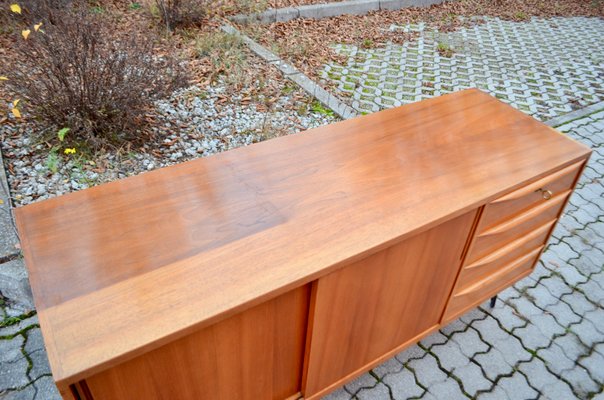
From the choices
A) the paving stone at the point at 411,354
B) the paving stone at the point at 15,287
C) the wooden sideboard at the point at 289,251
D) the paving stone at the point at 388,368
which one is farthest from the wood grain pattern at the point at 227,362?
the paving stone at the point at 15,287

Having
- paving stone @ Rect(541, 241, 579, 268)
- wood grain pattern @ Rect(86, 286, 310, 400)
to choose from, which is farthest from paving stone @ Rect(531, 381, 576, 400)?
wood grain pattern @ Rect(86, 286, 310, 400)

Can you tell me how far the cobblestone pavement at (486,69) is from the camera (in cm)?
445

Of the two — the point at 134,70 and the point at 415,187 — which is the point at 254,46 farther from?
the point at 415,187

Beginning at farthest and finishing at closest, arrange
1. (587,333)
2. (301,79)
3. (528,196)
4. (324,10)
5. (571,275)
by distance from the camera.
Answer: (324,10) → (301,79) → (571,275) → (587,333) → (528,196)

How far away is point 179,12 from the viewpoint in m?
4.52

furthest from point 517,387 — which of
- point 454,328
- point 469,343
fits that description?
point 454,328

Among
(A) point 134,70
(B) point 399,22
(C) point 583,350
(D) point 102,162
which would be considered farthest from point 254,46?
(C) point 583,350

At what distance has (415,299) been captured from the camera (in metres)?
1.64

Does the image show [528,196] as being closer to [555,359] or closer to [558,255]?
[555,359]

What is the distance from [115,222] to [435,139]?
1281 mm

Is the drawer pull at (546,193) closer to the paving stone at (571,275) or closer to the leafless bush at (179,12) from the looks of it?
the paving stone at (571,275)

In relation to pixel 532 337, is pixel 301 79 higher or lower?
higher

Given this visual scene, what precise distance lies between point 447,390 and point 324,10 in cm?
535

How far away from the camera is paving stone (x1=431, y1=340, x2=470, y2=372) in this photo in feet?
6.75
